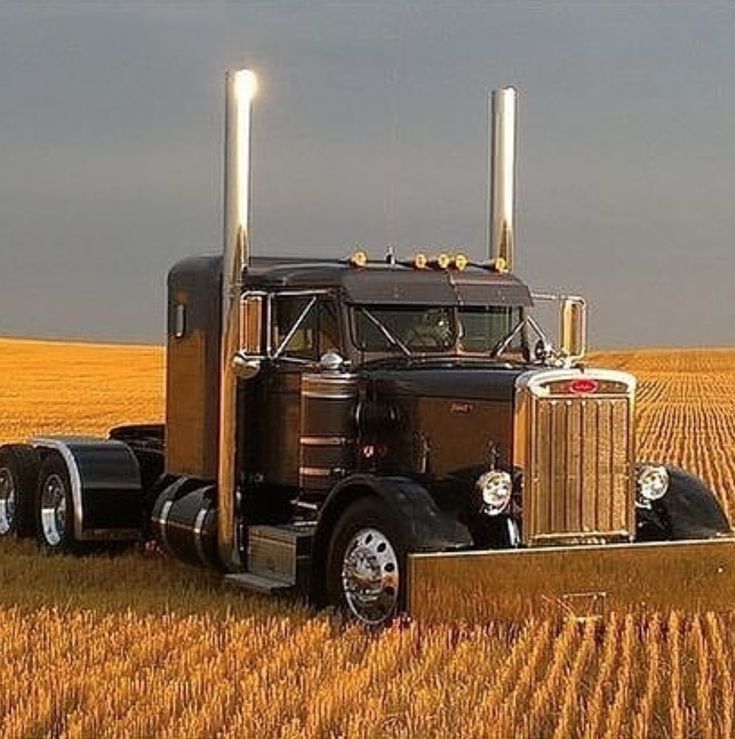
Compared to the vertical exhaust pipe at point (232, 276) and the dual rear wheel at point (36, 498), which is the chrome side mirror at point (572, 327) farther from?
the dual rear wheel at point (36, 498)

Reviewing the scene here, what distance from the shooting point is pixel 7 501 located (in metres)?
17.5

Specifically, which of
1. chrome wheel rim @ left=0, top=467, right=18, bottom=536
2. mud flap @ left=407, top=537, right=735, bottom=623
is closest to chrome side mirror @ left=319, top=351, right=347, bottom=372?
mud flap @ left=407, top=537, right=735, bottom=623

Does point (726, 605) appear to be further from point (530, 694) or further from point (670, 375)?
point (670, 375)

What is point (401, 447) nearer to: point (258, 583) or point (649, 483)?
point (258, 583)

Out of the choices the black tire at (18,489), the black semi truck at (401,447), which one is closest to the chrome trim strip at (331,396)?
the black semi truck at (401,447)

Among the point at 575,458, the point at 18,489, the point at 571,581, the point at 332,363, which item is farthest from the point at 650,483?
the point at 18,489

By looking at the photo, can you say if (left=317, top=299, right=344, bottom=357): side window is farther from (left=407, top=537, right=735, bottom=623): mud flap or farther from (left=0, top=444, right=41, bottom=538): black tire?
(left=0, top=444, right=41, bottom=538): black tire

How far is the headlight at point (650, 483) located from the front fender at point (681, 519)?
16cm

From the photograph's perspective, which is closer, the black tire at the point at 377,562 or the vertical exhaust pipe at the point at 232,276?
the black tire at the point at 377,562

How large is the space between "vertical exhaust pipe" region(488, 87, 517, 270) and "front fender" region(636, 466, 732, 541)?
10.6 feet

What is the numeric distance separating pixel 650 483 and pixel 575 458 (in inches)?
36.3

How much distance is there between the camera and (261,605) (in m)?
12.7

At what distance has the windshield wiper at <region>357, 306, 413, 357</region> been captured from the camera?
13.3m

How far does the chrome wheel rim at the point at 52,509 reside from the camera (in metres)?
16.3
